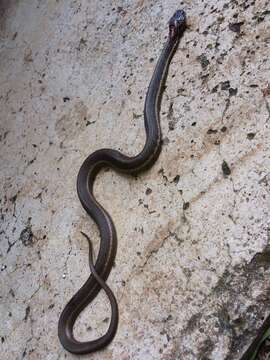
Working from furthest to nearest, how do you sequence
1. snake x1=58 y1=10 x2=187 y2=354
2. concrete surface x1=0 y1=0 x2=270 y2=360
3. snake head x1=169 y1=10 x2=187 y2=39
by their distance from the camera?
snake head x1=169 y1=10 x2=187 y2=39, snake x1=58 y1=10 x2=187 y2=354, concrete surface x1=0 y1=0 x2=270 y2=360

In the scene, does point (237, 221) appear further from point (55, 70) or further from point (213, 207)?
point (55, 70)

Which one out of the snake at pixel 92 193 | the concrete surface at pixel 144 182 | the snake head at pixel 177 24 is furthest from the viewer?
the snake head at pixel 177 24

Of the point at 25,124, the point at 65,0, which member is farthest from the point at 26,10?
the point at 25,124

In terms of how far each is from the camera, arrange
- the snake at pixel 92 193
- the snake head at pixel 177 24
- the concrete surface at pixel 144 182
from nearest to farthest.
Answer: the concrete surface at pixel 144 182
the snake at pixel 92 193
the snake head at pixel 177 24

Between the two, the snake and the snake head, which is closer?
the snake

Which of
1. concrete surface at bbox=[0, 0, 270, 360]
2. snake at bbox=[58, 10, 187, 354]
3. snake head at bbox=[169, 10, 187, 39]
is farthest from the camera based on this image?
snake head at bbox=[169, 10, 187, 39]

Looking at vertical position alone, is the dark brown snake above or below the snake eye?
below
